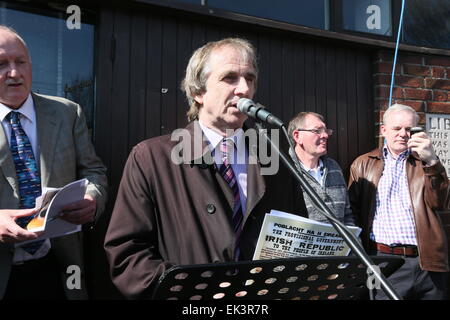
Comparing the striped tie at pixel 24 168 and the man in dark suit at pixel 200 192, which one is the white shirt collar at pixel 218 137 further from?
the striped tie at pixel 24 168

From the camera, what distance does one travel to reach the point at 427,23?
4.02 meters

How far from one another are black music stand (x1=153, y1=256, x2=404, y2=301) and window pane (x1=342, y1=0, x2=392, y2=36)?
2.87m

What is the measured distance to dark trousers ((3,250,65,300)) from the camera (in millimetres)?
1955

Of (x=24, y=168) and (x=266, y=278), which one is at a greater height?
(x=24, y=168)

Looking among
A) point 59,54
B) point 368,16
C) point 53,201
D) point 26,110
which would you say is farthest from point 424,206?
point 59,54

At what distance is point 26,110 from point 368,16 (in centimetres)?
297

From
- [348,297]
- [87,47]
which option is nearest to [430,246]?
[348,297]

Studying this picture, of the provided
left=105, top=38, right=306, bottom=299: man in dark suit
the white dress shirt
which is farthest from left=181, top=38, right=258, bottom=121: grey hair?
the white dress shirt

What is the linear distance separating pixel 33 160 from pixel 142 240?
80 cm

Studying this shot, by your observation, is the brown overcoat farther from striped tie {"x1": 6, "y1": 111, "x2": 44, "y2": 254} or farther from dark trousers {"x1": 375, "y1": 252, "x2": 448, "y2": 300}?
dark trousers {"x1": 375, "y1": 252, "x2": 448, "y2": 300}

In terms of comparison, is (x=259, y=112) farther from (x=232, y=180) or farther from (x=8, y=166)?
(x=8, y=166)

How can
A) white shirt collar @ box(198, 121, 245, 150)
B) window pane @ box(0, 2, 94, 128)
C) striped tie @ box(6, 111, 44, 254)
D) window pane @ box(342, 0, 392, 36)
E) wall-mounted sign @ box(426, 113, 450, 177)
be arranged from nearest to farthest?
white shirt collar @ box(198, 121, 245, 150) < striped tie @ box(6, 111, 44, 254) < window pane @ box(0, 2, 94, 128) < window pane @ box(342, 0, 392, 36) < wall-mounted sign @ box(426, 113, 450, 177)

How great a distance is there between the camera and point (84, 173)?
2.21m

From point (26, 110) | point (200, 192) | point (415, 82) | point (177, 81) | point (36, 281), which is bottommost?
point (36, 281)
